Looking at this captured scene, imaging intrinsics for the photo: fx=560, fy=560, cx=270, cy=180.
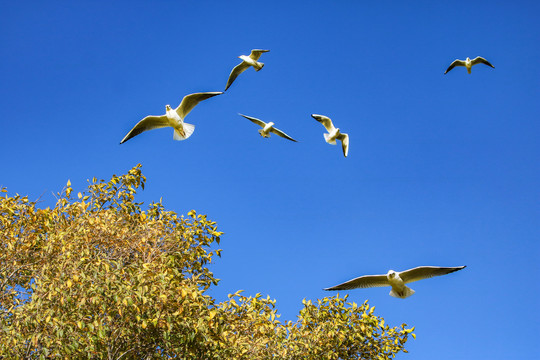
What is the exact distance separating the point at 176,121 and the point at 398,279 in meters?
5.98

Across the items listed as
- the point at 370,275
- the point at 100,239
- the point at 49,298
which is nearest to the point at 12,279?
the point at 100,239

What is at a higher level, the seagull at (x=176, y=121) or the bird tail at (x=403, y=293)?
the seagull at (x=176, y=121)

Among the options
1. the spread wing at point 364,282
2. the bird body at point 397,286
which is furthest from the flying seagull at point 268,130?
the bird body at point 397,286

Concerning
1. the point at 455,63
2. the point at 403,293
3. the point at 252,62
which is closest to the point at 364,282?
the point at 403,293

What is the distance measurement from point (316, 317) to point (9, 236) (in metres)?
6.22

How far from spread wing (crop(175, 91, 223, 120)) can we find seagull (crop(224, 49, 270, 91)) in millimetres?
1861

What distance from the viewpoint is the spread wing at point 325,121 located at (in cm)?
1435

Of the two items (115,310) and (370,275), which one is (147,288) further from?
(370,275)

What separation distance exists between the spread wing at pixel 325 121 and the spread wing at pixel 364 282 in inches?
164

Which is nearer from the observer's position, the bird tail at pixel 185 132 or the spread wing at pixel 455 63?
the bird tail at pixel 185 132

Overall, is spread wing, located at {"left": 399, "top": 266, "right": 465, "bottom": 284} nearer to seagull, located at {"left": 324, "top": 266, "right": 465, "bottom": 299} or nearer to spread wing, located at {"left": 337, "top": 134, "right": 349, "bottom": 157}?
seagull, located at {"left": 324, "top": 266, "right": 465, "bottom": 299}

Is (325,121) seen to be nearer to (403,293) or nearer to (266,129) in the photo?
(266,129)

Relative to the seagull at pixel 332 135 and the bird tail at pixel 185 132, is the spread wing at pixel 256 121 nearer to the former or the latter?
the seagull at pixel 332 135

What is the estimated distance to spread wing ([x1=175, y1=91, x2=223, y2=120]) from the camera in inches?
475
